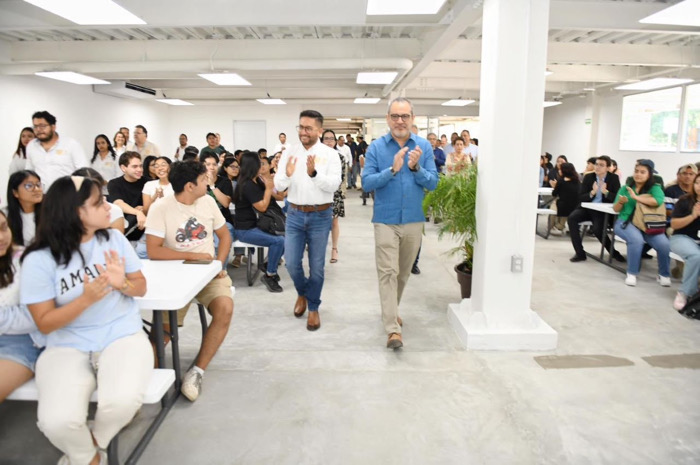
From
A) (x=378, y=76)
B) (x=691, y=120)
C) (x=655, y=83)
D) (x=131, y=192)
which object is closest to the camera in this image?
(x=131, y=192)

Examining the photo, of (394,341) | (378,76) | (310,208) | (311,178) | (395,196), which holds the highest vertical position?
(378,76)

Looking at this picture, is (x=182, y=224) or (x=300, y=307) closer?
(x=182, y=224)

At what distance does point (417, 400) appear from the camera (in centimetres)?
263

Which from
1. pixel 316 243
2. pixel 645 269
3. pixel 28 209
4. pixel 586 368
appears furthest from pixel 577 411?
pixel 645 269

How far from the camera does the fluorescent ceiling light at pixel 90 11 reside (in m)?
4.39

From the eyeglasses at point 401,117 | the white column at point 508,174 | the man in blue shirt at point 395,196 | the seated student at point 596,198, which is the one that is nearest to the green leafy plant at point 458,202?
the white column at point 508,174

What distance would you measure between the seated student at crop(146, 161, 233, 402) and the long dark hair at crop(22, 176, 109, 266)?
2.67 feet

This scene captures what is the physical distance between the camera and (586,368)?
9.87 feet

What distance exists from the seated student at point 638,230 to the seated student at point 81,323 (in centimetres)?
474

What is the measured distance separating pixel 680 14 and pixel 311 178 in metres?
4.00

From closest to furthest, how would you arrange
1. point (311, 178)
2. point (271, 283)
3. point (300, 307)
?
point (311, 178), point (300, 307), point (271, 283)

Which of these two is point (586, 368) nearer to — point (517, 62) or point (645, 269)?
point (517, 62)

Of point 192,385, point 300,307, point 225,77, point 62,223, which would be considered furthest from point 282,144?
point 62,223

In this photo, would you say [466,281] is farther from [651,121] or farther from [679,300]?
[651,121]
